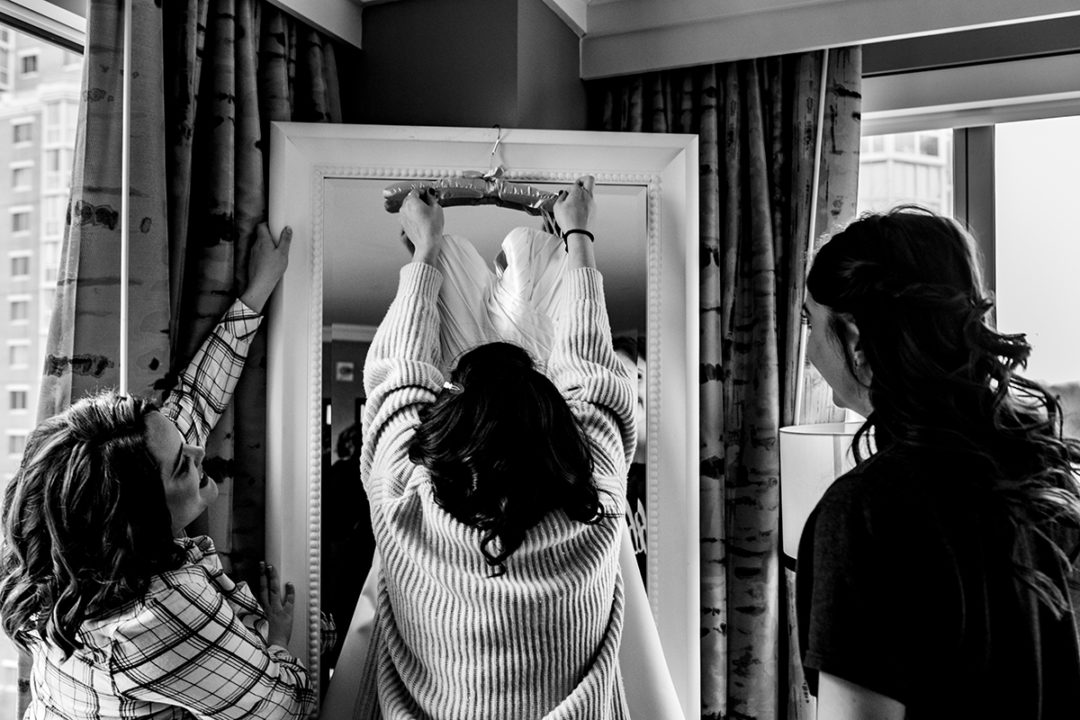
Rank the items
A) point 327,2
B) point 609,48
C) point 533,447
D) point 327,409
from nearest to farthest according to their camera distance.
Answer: point 533,447
point 327,409
point 327,2
point 609,48

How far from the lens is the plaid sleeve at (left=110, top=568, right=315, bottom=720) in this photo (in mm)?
1130

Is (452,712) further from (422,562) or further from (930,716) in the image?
(930,716)

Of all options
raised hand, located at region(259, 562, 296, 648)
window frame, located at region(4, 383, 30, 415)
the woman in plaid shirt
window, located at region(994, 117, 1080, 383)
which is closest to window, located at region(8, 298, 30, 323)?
window frame, located at region(4, 383, 30, 415)

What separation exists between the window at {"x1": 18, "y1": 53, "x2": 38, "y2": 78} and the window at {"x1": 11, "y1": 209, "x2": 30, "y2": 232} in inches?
8.8

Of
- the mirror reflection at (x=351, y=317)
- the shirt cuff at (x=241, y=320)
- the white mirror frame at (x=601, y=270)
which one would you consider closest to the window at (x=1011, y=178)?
the white mirror frame at (x=601, y=270)

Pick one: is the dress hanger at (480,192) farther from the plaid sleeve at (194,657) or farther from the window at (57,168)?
the plaid sleeve at (194,657)

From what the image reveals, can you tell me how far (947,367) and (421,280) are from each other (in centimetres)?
94

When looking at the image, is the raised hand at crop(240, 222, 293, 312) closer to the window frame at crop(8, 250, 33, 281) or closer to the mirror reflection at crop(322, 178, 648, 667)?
the mirror reflection at crop(322, 178, 648, 667)

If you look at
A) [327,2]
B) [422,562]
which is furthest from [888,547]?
[327,2]

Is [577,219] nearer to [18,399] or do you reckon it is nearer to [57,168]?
[57,168]

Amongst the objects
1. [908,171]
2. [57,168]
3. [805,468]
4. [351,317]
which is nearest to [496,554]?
[351,317]

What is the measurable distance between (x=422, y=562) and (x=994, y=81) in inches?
69.7

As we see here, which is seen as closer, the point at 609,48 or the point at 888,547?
the point at 888,547

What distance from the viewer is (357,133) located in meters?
1.74
